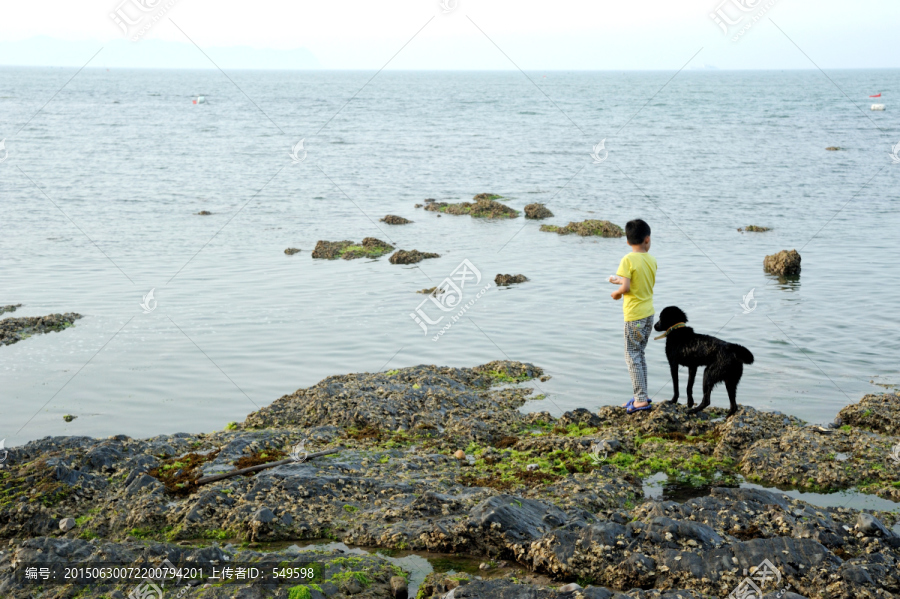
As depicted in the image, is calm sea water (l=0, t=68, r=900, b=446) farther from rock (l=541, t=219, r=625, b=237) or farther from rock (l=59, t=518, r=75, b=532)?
rock (l=59, t=518, r=75, b=532)

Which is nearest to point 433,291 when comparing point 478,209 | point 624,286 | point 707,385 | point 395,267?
point 395,267

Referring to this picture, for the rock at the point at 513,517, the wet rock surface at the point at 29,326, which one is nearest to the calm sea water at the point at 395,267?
the wet rock surface at the point at 29,326

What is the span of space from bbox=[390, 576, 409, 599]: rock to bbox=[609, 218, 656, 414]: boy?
4265mm

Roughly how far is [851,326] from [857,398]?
11.7 feet

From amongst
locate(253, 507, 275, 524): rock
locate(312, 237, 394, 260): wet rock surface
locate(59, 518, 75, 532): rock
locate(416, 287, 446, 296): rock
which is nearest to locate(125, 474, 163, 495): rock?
locate(59, 518, 75, 532): rock

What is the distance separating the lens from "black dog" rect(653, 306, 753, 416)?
757 centimetres

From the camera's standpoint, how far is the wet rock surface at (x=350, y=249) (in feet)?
60.1

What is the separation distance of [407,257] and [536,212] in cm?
750

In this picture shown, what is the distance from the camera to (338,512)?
596 cm

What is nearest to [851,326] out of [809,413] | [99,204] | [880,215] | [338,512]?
[809,413]

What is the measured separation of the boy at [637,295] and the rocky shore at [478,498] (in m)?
0.47

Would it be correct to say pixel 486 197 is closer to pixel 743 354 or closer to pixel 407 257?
pixel 407 257

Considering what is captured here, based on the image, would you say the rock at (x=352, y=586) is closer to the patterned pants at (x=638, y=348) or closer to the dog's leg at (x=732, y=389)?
the patterned pants at (x=638, y=348)

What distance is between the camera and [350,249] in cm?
1875
